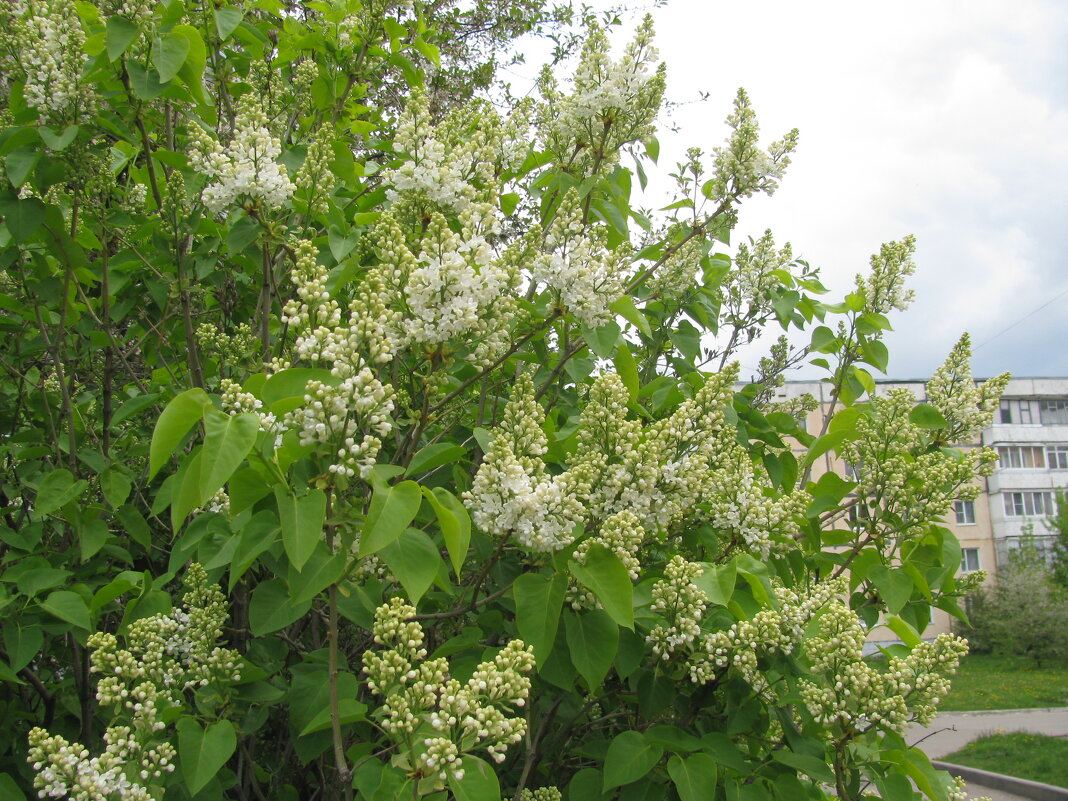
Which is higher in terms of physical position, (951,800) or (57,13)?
(57,13)

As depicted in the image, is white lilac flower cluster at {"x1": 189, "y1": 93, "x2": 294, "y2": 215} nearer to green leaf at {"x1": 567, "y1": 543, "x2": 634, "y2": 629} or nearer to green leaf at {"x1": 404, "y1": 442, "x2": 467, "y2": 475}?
green leaf at {"x1": 404, "y1": 442, "x2": 467, "y2": 475}

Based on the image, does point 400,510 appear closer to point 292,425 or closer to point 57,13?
point 292,425

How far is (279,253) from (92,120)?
0.77 metres

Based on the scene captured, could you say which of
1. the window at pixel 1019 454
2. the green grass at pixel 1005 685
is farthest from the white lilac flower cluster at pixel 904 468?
the window at pixel 1019 454

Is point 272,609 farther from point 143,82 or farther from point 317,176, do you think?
point 143,82

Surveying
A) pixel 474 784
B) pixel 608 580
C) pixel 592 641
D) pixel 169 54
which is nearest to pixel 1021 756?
pixel 592 641

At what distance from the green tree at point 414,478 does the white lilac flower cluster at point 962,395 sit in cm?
2

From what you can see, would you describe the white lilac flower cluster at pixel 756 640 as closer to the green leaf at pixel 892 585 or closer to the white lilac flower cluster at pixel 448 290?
the green leaf at pixel 892 585

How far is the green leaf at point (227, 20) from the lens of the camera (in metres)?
2.98

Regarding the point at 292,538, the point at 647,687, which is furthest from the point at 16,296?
the point at 647,687

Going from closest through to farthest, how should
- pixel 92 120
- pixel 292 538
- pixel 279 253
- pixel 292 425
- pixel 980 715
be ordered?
1. pixel 292 538
2. pixel 292 425
3. pixel 92 120
4. pixel 279 253
5. pixel 980 715

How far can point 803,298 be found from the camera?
13.2 feet

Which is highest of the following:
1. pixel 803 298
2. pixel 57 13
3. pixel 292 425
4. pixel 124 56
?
A: pixel 57 13

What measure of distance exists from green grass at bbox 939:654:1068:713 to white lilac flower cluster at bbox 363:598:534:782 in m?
19.7
